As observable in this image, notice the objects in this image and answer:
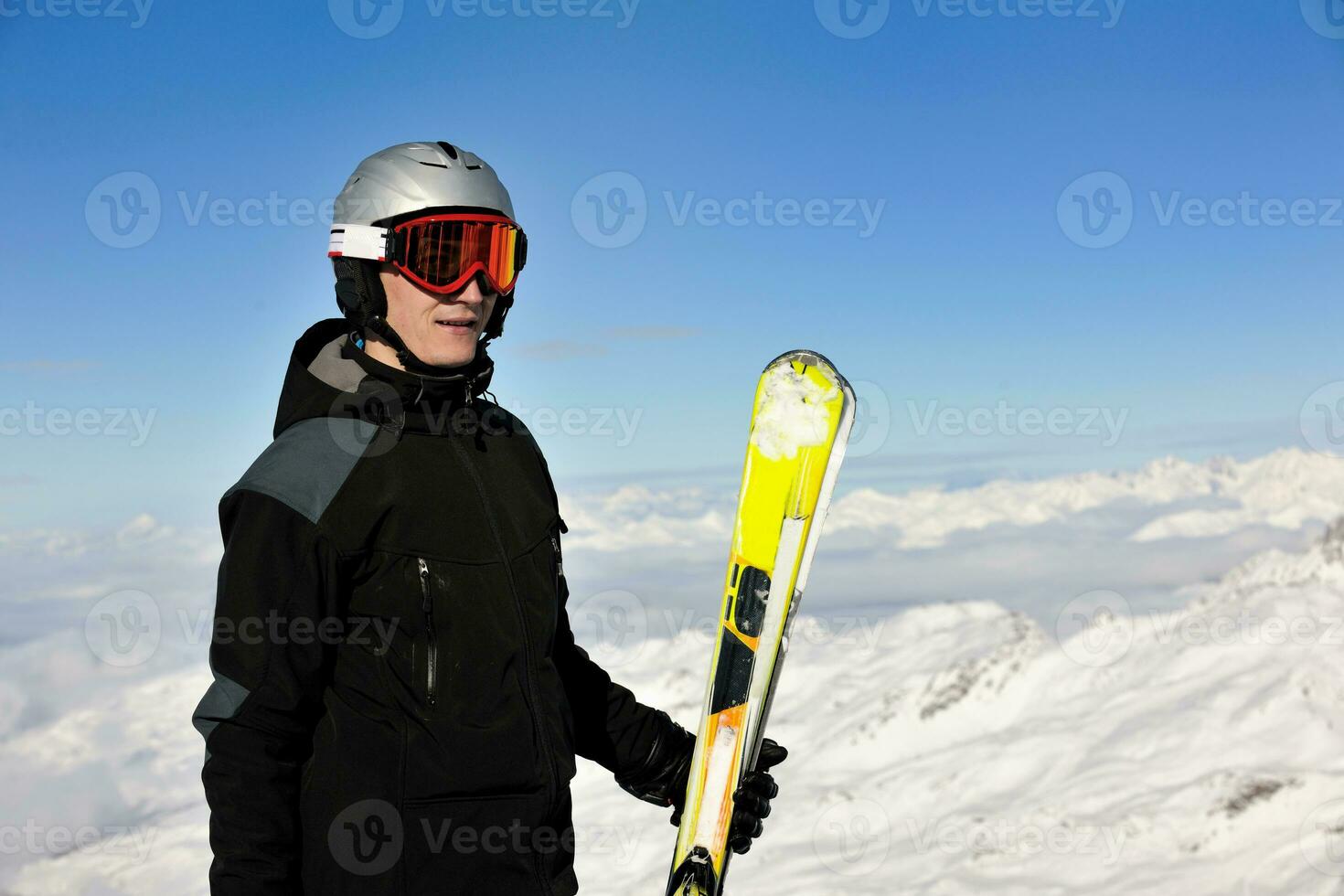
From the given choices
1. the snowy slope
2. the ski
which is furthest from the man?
the snowy slope

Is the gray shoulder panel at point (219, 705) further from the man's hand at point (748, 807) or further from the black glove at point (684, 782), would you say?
the man's hand at point (748, 807)

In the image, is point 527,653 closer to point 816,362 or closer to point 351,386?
point 351,386

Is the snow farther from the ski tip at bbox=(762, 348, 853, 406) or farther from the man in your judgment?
the man

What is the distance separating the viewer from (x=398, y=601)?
2.71 meters

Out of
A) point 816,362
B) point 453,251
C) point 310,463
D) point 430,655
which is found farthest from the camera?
point 816,362

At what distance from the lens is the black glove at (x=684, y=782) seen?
12.4 ft

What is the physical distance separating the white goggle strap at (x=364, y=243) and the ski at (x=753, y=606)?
4.46ft

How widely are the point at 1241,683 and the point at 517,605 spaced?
81.4 meters

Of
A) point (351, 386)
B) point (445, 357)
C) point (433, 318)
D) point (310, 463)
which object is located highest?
point (433, 318)

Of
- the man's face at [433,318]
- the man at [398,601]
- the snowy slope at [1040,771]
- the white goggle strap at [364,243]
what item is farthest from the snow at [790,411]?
the snowy slope at [1040,771]

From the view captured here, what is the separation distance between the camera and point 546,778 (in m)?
2.93

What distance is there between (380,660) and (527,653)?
41 cm

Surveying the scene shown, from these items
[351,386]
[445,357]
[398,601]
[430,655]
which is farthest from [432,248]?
[430,655]

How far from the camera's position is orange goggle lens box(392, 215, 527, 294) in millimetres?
3074
